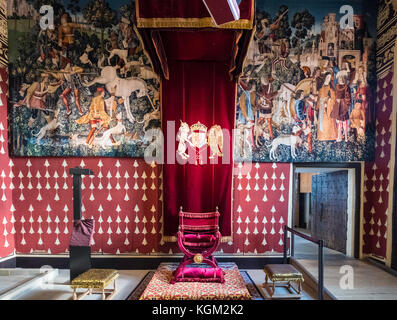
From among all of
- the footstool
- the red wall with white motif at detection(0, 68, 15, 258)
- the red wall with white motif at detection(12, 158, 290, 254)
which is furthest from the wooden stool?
the red wall with white motif at detection(0, 68, 15, 258)

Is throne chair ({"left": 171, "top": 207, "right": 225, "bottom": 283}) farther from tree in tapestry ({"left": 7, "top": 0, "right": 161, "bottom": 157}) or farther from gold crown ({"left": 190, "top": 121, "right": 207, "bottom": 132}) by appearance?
tree in tapestry ({"left": 7, "top": 0, "right": 161, "bottom": 157})

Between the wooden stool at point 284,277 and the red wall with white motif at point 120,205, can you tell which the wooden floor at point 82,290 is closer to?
the wooden stool at point 284,277

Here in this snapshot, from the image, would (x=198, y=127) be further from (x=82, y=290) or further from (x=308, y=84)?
(x=82, y=290)

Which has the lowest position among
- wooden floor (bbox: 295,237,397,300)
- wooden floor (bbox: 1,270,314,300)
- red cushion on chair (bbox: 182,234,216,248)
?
wooden floor (bbox: 1,270,314,300)

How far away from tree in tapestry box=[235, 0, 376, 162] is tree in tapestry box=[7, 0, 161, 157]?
2.18 metres

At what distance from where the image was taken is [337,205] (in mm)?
5402

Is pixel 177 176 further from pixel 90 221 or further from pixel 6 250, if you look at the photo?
pixel 6 250

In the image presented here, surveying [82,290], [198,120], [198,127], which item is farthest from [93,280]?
[198,120]

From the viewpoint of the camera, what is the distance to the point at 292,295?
3598 mm

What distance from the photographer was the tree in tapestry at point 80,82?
4777 mm

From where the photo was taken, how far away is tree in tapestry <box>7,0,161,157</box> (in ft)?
15.7

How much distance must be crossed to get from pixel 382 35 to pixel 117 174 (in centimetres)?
616

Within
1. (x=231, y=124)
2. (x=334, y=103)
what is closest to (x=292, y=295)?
(x=231, y=124)

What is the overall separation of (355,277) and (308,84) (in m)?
3.74
